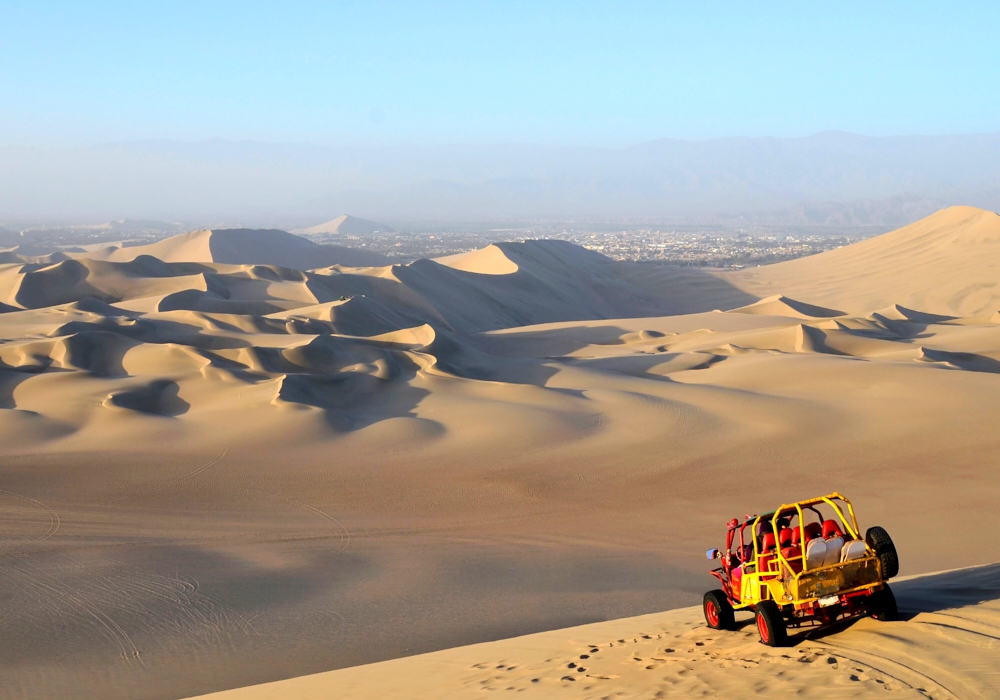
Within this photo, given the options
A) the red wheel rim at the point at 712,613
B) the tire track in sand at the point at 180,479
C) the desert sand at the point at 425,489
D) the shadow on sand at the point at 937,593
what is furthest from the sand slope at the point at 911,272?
the red wheel rim at the point at 712,613

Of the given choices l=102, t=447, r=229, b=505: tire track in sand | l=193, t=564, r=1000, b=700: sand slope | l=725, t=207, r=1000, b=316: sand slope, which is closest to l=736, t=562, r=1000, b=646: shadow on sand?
l=193, t=564, r=1000, b=700: sand slope

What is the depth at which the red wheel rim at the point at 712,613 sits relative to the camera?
7.18 meters

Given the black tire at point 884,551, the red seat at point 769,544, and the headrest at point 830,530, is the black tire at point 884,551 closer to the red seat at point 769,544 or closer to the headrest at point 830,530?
the headrest at point 830,530

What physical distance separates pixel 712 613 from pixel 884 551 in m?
1.52

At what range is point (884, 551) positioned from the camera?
246 inches

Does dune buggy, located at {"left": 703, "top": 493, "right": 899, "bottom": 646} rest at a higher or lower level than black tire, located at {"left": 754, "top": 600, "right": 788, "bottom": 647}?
higher

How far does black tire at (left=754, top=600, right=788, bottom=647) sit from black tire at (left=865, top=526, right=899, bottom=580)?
0.73 meters

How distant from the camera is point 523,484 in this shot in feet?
46.3

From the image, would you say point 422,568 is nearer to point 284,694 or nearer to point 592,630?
point 592,630

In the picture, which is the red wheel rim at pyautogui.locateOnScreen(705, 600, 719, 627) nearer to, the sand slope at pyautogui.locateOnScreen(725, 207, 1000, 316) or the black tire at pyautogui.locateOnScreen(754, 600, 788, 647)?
the black tire at pyautogui.locateOnScreen(754, 600, 788, 647)

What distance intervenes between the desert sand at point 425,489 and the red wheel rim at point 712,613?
215 mm

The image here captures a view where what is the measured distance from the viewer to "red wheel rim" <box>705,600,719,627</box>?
718cm

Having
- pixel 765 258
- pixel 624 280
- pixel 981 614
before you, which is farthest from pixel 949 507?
pixel 765 258

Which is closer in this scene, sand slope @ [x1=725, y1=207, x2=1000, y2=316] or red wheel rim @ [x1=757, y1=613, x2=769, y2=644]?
red wheel rim @ [x1=757, y1=613, x2=769, y2=644]
